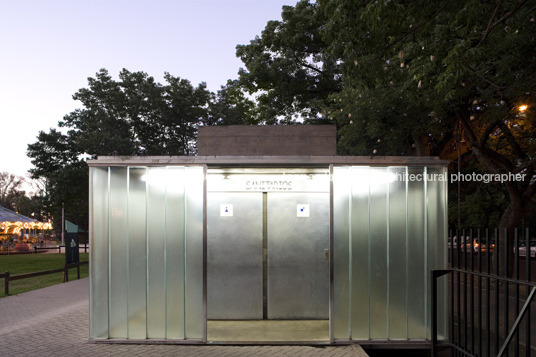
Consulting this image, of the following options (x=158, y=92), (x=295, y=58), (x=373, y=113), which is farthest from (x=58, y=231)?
(x=373, y=113)

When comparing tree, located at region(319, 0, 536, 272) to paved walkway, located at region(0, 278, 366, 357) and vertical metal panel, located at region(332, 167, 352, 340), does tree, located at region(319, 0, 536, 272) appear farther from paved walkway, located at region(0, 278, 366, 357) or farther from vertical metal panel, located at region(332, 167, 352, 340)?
paved walkway, located at region(0, 278, 366, 357)

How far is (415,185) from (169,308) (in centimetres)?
449

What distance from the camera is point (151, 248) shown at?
20.8 feet

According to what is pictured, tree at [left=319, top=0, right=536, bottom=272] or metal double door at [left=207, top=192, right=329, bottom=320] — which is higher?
tree at [left=319, top=0, right=536, bottom=272]

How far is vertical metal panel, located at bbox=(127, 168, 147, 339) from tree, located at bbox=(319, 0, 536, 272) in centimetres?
473

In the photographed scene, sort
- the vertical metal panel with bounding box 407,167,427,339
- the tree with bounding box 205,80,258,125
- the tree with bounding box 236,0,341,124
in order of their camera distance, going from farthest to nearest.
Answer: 1. the tree with bounding box 205,80,258,125
2. the tree with bounding box 236,0,341,124
3. the vertical metal panel with bounding box 407,167,427,339

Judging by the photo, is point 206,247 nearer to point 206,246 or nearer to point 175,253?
point 206,246

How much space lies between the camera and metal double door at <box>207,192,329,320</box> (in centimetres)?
796

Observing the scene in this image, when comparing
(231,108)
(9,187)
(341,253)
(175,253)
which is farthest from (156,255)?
(9,187)

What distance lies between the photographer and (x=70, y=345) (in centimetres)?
618

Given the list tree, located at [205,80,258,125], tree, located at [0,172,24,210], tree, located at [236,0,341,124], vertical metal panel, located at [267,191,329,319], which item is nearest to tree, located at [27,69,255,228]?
tree, located at [205,80,258,125]

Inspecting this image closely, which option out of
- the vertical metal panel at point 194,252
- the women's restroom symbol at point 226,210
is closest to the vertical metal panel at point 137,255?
the vertical metal panel at point 194,252

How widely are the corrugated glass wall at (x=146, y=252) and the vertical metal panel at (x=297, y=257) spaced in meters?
2.25

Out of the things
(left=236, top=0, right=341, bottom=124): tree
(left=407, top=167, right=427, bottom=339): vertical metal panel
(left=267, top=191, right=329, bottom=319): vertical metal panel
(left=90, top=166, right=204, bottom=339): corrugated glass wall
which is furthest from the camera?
(left=236, top=0, right=341, bottom=124): tree
